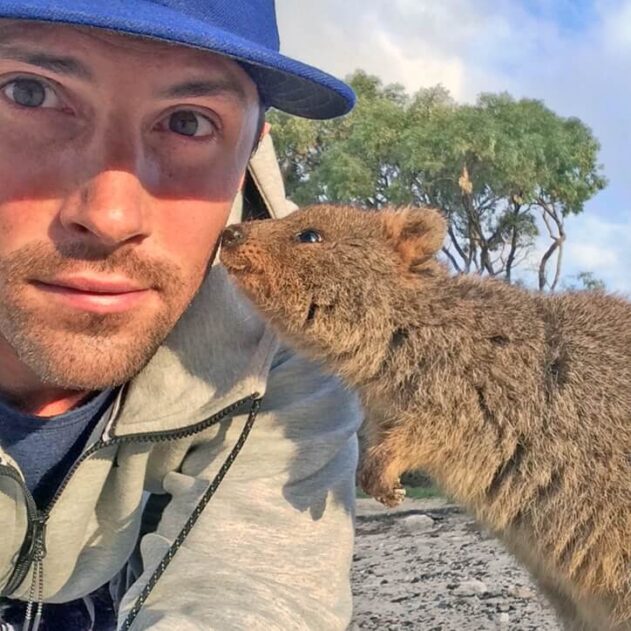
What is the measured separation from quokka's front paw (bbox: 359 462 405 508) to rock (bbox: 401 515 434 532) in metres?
3.02

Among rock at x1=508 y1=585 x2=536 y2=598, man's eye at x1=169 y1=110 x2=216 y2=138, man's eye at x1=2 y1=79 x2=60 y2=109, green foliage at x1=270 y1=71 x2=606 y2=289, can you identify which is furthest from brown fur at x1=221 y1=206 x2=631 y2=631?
green foliage at x1=270 y1=71 x2=606 y2=289

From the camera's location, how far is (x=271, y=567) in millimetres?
1991

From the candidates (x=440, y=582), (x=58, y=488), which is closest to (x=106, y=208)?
(x=58, y=488)

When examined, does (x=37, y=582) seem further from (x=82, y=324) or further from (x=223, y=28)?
(x=223, y=28)

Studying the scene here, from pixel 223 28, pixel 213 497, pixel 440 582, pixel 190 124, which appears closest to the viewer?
pixel 223 28

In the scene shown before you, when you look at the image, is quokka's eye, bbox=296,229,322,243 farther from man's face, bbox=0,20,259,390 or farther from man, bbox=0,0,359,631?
man's face, bbox=0,20,259,390

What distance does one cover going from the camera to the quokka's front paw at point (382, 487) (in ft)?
7.71

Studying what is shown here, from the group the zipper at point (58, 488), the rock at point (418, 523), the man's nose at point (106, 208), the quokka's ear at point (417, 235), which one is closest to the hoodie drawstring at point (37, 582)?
the zipper at point (58, 488)

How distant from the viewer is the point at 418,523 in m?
5.39

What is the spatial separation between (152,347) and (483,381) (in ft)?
2.89

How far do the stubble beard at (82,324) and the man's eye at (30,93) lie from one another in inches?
11.2

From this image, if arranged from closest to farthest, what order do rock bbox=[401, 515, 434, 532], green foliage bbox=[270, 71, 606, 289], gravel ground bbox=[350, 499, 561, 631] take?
1. gravel ground bbox=[350, 499, 561, 631]
2. rock bbox=[401, 515, 434, 532]
3. green foliage bbox=[270, 71, 606, 289]

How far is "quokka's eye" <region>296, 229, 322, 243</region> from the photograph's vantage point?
2.63 metres

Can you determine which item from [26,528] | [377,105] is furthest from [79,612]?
[377,105]
